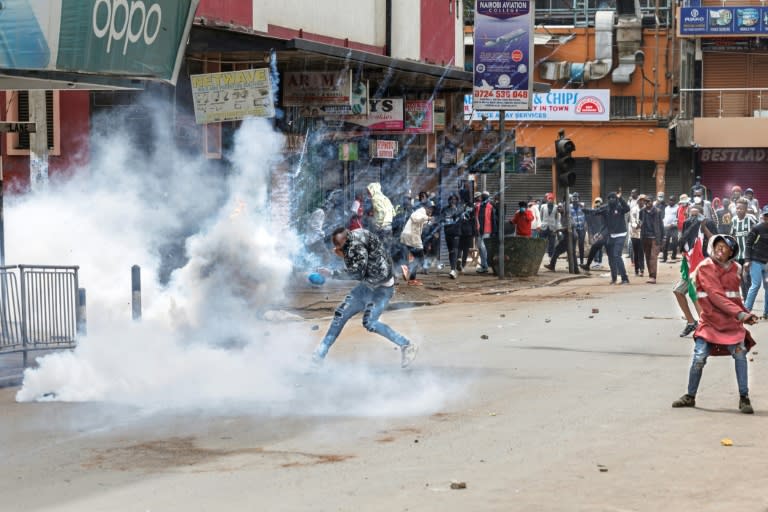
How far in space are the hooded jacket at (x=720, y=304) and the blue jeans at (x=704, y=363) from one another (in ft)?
0.24

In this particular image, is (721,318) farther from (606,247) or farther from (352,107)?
(606,247)

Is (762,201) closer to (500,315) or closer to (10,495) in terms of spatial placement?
(500,315)

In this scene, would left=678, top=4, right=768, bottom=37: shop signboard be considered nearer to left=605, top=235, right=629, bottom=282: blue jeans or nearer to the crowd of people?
the crowd of people

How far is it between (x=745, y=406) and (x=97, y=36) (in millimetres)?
8256

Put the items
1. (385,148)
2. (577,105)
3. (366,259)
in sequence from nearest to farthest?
(366,259)
(385,148)
(577,105)

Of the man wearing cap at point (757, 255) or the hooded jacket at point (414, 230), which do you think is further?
the hooded jacket at point (414, 230)

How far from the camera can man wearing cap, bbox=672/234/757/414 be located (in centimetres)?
1073

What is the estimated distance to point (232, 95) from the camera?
19.2 m

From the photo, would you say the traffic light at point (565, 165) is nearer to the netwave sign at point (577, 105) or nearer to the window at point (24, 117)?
the window at point (24, 117)

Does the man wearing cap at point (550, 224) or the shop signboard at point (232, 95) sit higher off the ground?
the shop signboard at point (232, 95)

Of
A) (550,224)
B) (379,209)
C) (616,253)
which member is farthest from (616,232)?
(550,224)

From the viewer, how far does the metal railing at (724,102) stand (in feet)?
150

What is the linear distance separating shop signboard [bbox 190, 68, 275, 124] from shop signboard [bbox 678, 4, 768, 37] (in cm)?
2787

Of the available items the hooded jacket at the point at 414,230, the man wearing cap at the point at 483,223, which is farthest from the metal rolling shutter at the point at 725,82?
the hooded jacket at the point at 414,230
